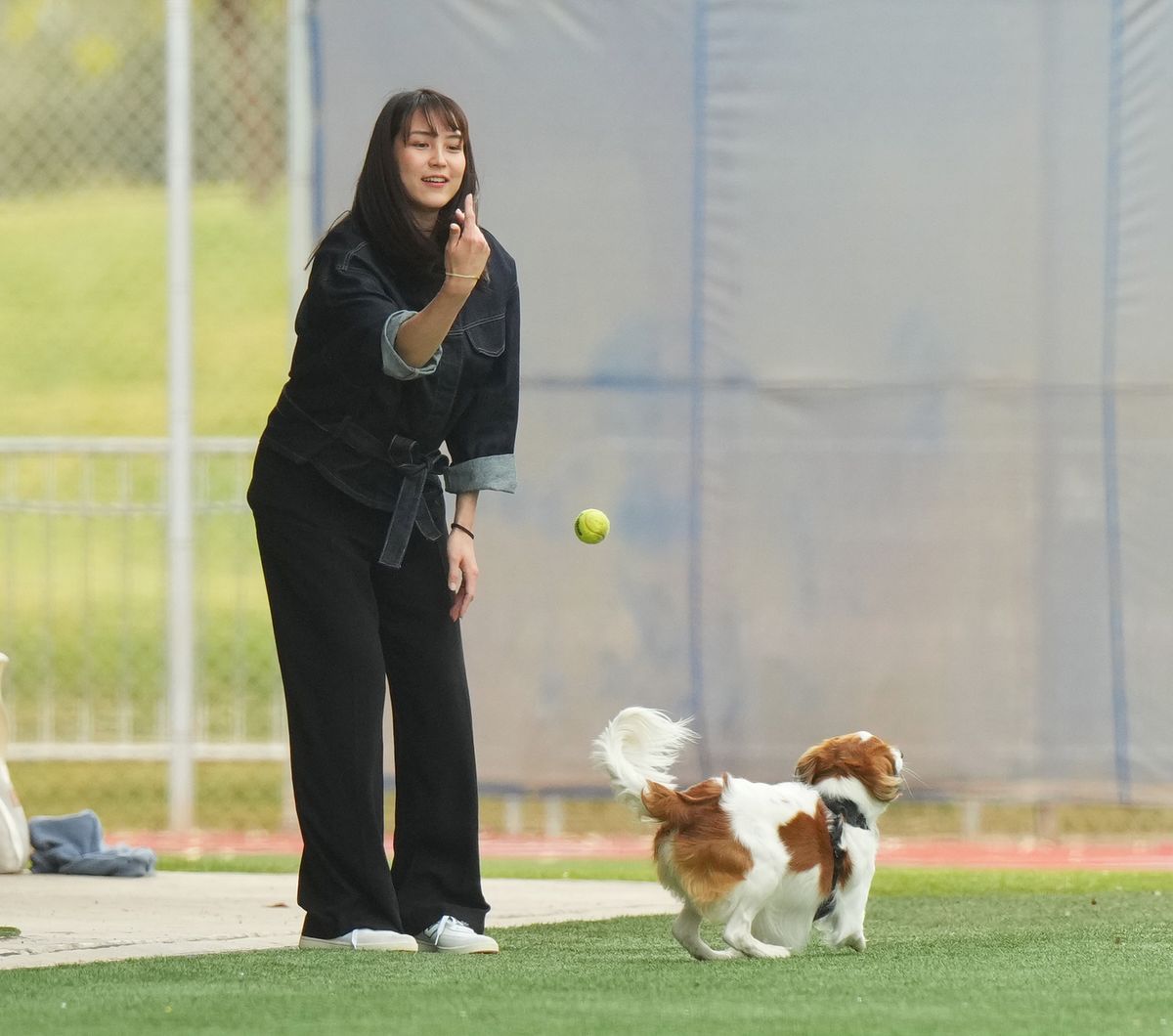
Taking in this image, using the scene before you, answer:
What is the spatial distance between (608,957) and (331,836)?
0.58 meters

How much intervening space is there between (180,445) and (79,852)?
211cm

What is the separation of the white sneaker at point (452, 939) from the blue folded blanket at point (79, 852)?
1947 millimetres

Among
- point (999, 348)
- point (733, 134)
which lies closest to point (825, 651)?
point (999, 348)

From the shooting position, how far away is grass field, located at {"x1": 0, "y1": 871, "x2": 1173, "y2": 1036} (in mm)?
3014

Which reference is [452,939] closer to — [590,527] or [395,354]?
[590,527]

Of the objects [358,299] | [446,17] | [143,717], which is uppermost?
[446,17]

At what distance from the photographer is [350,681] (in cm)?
395

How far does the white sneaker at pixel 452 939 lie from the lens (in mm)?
3984

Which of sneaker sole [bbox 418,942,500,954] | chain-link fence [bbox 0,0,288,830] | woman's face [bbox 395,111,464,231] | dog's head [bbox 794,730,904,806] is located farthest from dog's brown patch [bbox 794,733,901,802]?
chain-link fence [bbox 0,0,288,830]

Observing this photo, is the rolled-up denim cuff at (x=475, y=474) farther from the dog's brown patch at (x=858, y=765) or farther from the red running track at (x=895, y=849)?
the red running track at (x=895, y=849)

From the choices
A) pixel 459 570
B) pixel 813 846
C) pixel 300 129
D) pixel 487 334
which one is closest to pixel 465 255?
pixel 487 334

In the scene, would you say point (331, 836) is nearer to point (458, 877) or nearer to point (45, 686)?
point (458, 877)

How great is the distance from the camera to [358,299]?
3811mm

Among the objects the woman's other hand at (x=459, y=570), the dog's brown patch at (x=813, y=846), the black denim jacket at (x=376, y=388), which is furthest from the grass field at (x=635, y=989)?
the black denim jacket at (x=376, y=388)
